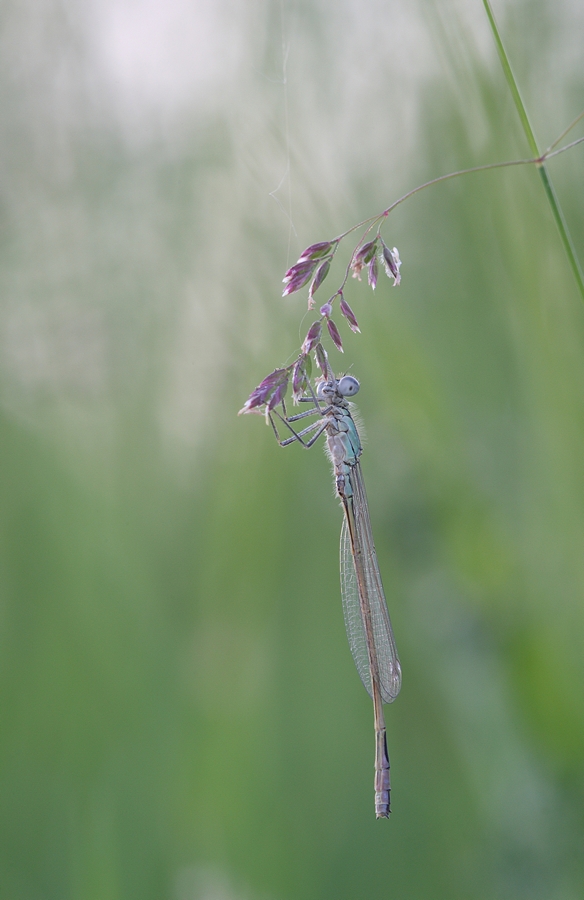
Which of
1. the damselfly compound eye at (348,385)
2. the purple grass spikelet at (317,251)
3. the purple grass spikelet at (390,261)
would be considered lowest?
the damselfly compound eye at (348,385)

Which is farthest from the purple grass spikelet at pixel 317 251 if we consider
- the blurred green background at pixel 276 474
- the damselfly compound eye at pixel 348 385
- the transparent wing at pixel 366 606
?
the transparent wing at pixel 366 606

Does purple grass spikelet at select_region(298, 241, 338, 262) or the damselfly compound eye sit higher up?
purple grass spikelet at select_region(298, 241, 338, 262)

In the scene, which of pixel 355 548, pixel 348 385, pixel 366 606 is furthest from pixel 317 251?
pixel 366 606

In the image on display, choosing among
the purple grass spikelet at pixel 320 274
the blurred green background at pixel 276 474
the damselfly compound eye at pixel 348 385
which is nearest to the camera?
the purple grass spikelet at pixel 320 274

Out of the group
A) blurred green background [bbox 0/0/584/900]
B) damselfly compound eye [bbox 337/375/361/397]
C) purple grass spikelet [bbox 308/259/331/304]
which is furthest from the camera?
damselfly compound eye [bbox 337/375/361/397]

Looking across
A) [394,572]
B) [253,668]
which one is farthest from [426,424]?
[253,668]

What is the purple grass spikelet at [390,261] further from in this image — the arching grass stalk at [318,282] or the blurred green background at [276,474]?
the blurred green background at [276,474]

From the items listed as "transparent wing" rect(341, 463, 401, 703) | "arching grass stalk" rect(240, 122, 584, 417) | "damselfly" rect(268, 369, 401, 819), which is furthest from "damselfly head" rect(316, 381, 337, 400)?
"arching grass stalk" rect(240, 122, 584, 417)

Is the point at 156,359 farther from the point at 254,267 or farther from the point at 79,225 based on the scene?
the point at 79,225

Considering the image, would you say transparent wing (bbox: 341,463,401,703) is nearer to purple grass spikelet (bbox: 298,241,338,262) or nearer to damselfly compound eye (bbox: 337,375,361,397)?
damselfly compound eye (bbox: 337,375,361,397)
